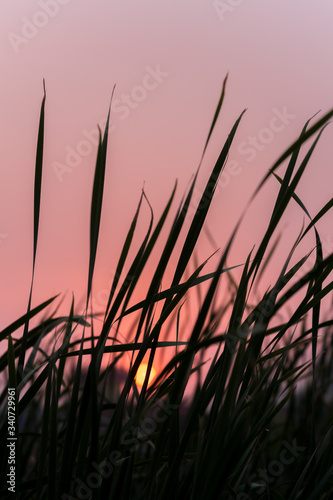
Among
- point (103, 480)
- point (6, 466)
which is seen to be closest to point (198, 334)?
point (103, 480)

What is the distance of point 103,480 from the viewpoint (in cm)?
54

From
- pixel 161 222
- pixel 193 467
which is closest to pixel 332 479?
pixel 193 467

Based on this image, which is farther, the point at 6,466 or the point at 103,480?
the point at 6,466

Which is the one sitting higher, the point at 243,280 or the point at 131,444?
the point at 243,280

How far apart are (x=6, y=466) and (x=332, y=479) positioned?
0.37 meters

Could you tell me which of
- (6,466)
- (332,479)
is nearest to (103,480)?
(6,466)

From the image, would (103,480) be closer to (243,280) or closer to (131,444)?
(131,444)

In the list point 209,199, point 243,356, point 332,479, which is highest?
point 209,199

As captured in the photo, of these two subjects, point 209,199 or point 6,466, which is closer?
point 209,199

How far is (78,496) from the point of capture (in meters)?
0.55

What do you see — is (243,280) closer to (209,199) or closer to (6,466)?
(209,199)

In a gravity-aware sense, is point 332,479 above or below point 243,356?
below

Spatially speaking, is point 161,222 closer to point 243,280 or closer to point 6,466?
point 243,280

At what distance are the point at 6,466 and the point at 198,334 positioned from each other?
30cm
